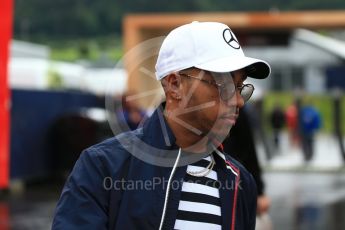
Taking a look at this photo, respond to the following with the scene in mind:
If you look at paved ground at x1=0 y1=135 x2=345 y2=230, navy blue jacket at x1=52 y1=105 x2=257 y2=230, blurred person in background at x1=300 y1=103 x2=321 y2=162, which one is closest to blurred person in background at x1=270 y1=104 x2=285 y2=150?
blurred person in background at x1=300 y1=103 x2=321 y2=162

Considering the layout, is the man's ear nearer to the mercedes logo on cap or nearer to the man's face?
the man's face

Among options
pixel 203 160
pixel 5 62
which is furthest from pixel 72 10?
pixel 203 160

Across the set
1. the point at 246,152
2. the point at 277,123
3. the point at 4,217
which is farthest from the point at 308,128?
the point at 246,152

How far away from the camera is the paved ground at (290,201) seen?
11.3m

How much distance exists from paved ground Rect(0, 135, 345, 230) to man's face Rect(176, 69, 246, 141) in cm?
816

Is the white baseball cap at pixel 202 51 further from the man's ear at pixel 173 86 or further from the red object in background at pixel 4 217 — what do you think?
the red object in background at pixel 4 217

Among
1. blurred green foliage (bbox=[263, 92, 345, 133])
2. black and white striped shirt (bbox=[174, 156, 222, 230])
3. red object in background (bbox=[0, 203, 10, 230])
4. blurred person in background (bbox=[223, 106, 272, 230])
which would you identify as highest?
blurred green foliage (bbox=[263, 92, 345, 133])

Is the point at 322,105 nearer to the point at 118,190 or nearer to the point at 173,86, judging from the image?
the point at 173,86

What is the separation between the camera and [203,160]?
109 inches

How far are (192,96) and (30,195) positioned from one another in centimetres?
1288

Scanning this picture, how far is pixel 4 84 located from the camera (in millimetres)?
12906

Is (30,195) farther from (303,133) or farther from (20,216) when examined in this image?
(303,133)

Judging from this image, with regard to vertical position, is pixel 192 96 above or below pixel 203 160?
above

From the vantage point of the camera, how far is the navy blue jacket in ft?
8.18
